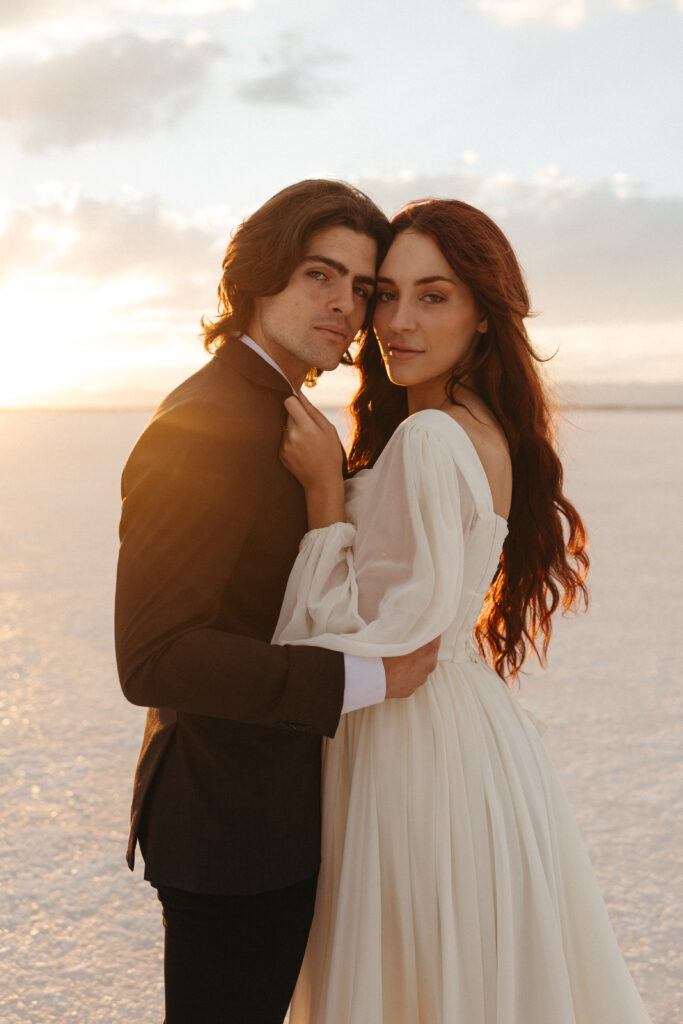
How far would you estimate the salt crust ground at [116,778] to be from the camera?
3.53 m

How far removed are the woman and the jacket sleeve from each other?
0.14m

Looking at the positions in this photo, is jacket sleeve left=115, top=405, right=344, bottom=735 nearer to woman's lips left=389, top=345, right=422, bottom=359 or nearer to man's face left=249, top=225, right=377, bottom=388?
man's face left=249, top=225, right=377, bottom=388

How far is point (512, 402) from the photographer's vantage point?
9.05 ft

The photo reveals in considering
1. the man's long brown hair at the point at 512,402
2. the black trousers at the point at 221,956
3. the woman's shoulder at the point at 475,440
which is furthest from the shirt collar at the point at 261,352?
the black trousers at the point at 221,956

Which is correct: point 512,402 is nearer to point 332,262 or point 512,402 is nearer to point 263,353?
point 332,262

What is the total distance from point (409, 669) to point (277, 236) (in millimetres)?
1180

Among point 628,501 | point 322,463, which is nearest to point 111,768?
point 322,463

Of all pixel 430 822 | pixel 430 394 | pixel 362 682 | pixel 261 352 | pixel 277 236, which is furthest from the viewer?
pixel 430 394

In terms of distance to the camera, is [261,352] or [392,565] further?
[261,352]

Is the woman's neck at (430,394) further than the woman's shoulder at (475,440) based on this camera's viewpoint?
Yes

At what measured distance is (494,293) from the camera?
8.74ft

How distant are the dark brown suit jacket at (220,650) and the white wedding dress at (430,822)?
109 mm

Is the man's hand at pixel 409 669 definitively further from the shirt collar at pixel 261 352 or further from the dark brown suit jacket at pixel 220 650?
the shirt collar at pixel 261 352

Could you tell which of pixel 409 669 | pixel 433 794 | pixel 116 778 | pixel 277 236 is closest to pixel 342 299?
pixel 277 236
